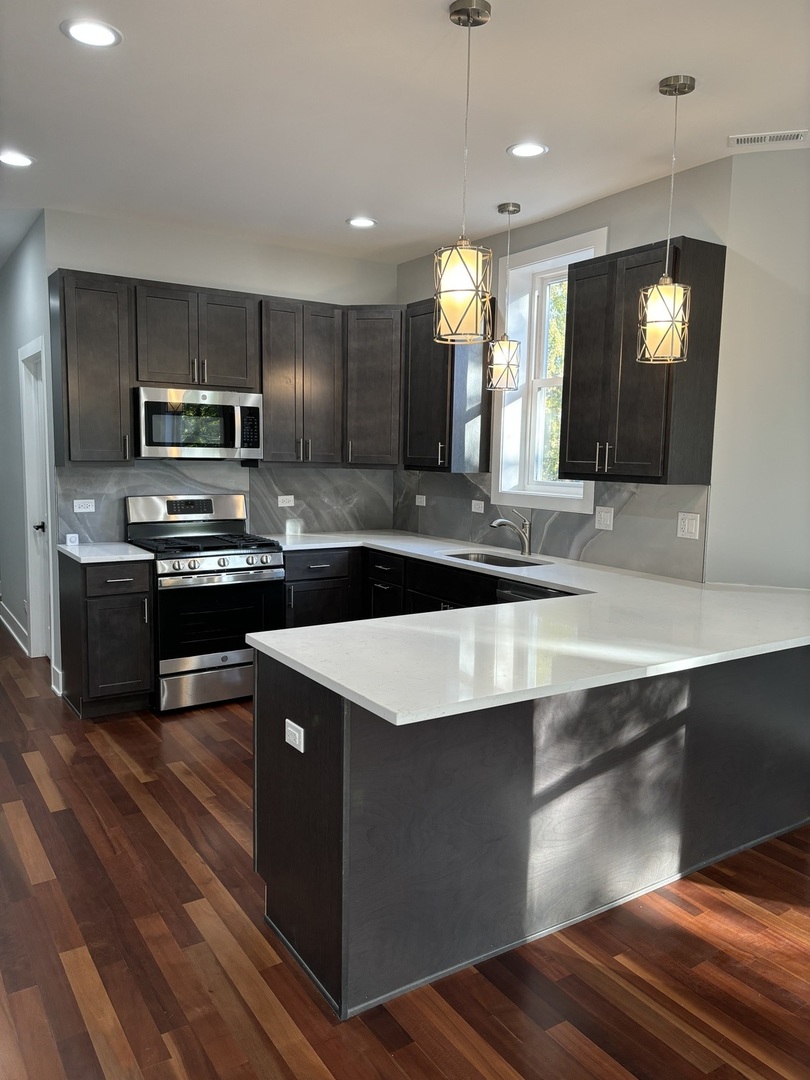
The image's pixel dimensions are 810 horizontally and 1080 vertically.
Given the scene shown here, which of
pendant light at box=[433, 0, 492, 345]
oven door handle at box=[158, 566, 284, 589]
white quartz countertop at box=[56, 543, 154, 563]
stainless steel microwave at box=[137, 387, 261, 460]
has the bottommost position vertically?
oven door handle at box=[158, 566, 284, 589]

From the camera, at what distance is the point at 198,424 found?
183 inches

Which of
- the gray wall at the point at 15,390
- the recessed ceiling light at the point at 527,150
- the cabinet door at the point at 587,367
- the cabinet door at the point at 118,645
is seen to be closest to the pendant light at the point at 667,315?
the recessed ceiling light at the point at 527,150

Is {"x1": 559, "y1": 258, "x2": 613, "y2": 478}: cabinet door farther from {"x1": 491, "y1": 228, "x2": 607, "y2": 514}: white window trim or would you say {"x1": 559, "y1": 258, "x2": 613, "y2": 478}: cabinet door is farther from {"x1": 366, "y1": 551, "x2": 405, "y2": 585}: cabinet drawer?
{"x1": 366, "y1": 551, "x2": 405, "y2": 585}: cabinet drawer

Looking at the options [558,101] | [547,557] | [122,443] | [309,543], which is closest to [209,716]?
[309,543]

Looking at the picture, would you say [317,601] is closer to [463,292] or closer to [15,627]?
[15,627]

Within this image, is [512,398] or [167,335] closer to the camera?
[167,335]

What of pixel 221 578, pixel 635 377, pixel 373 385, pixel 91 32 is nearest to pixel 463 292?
pixel 91 32

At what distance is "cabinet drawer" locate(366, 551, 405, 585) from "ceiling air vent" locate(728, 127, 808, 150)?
2662 mm

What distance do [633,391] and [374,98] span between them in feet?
5.24

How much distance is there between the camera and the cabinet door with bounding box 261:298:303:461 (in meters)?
4.89

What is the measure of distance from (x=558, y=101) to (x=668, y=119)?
0.46 metres

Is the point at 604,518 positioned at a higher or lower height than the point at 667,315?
lower

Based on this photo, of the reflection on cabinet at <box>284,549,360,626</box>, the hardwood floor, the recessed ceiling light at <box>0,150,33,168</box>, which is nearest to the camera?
the hardwood floor

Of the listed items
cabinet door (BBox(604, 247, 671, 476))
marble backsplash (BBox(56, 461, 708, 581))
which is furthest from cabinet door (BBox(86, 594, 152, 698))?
cabinet door (BBox(604, 247, 671, 476))
